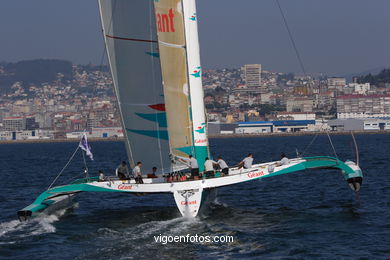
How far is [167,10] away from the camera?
18.1 m

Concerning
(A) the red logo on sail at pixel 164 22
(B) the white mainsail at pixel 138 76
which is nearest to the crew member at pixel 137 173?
(B) the white mainsail at pixel 138 76

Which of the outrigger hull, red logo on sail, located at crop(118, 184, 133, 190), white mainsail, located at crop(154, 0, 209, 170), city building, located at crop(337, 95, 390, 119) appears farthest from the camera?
city building, located at crop(337, 95, 390, 119)

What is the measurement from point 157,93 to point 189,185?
3842mm

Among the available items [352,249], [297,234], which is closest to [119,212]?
[297,234]

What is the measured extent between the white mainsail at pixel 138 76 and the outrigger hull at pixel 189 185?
4.95 feet

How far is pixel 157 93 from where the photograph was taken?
19234 millimetres

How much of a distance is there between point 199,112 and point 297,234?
5.13 m

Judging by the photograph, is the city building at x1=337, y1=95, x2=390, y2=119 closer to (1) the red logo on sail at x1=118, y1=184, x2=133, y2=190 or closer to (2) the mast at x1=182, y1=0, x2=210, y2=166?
(2) the mast at x1=182, y1=0, x2=210, y2=166

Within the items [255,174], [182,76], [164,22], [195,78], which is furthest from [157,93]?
[255,174]

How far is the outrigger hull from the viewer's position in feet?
53.5

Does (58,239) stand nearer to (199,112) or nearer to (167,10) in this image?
(199,112)

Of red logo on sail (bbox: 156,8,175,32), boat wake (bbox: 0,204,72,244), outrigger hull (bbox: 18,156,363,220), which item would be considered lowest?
boat wake (bbox: 0,204,72,244)

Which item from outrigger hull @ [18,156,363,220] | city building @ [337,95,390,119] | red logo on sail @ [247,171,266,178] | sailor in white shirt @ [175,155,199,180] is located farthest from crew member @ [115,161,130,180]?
city building @ [337,95,390,119]

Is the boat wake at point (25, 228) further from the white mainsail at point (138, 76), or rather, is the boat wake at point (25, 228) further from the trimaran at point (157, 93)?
the white mainsail at point (138, 76)
